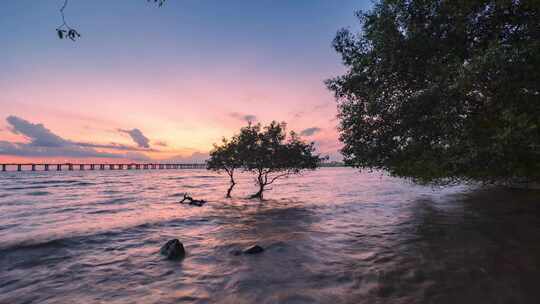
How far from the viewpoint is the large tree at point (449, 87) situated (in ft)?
37.2

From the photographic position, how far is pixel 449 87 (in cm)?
1221

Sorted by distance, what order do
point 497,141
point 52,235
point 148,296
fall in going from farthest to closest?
point 52,235, point 497,141, point 148,296

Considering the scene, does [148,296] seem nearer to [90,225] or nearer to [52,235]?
[52,235]

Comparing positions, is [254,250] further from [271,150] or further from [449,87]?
[271,150]

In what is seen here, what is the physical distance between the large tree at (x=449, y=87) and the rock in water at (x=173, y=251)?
494 inches

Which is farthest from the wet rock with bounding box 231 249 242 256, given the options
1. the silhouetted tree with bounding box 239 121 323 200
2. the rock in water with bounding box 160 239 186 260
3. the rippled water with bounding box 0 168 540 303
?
the silhouetted tree with bounding box 239 121 323 200

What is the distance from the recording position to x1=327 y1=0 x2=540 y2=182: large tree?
11.3m

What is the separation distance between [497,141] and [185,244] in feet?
55.7

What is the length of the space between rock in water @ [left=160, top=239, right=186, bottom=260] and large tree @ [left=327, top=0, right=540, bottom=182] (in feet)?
41.2

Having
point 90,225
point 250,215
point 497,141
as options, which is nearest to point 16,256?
point 90,225

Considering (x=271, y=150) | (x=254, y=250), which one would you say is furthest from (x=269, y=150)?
(x=254, y=250)

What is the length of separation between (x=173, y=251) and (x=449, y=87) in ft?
51.0

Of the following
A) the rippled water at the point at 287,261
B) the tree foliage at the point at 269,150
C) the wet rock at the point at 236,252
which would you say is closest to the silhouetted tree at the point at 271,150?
the tree foliage at the point at 269,150

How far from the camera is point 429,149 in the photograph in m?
15.9
